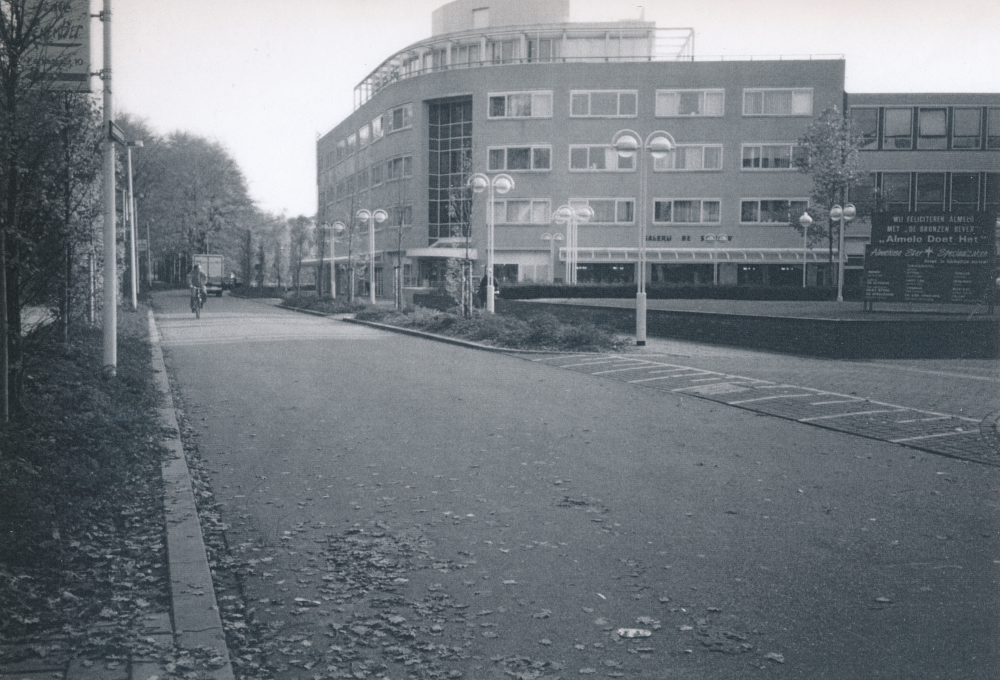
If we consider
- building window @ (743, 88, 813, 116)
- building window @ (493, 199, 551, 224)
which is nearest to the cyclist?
building window @ (493, 199, 551, 224)

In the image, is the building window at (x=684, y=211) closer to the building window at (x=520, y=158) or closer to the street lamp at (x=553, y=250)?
the street lamp at (x=553, y=250)

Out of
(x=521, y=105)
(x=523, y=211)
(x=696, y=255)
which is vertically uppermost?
(x=521, y=105)

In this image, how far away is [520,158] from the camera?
6162 cm

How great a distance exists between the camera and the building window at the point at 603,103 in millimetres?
60281

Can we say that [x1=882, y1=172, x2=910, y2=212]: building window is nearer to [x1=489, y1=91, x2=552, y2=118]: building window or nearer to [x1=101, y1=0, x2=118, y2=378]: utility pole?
[x1=489, y1=91, x2=552, y2=118]: building window

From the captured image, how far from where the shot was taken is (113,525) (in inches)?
235

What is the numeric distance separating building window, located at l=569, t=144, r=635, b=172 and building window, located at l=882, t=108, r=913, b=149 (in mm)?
15619

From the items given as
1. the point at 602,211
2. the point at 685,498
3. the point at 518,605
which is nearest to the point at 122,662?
the point at 518,605

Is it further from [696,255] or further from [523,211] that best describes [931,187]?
[523,211]

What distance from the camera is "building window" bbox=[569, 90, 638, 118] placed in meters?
60.3

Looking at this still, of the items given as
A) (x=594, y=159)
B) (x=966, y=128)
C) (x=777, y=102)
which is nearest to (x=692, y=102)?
(x=777, y=102)

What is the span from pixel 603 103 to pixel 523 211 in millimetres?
8169

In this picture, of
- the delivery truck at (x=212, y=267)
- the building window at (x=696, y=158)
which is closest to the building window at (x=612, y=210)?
the building window at (x=696, y=158)

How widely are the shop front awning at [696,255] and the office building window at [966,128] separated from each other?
11800 mm
